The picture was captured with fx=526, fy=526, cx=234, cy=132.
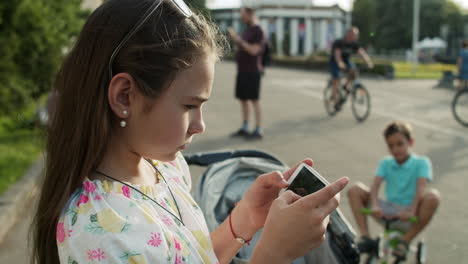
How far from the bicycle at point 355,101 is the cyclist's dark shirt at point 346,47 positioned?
1.25 feet

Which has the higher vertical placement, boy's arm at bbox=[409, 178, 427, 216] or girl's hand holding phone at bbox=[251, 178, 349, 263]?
girl's hand holding phone at bbox=[251, 178, 349, 263]

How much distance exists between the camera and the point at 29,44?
7801mm

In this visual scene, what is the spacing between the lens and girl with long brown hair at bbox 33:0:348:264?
1.27 meters

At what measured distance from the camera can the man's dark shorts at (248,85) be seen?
8.00 meters

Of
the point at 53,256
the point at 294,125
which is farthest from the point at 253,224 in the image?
the point at 294,125

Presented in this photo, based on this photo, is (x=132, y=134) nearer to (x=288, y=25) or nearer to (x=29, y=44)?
(x=29, y=44)

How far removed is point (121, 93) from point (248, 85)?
6.74 meters

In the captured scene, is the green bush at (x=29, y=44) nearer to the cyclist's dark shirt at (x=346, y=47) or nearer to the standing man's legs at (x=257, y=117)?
the standing man's legs at (x=257, y=117)

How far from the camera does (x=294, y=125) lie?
30.8 ft

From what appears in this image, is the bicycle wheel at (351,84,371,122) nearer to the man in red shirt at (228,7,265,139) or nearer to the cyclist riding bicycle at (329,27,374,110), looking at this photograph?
the cyclist riding bicycle at (329,27,374,110)

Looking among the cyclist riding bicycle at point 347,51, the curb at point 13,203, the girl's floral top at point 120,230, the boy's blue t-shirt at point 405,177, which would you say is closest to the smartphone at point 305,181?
the girl's floral top at point 120,230

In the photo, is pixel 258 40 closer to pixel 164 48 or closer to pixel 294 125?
pixel 294 125

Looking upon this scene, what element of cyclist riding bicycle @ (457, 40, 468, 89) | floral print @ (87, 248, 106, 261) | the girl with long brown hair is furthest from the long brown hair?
cyclist riding bicycle @ (457, 40, 468, 89)

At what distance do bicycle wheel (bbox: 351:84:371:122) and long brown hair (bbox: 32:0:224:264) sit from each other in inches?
337
